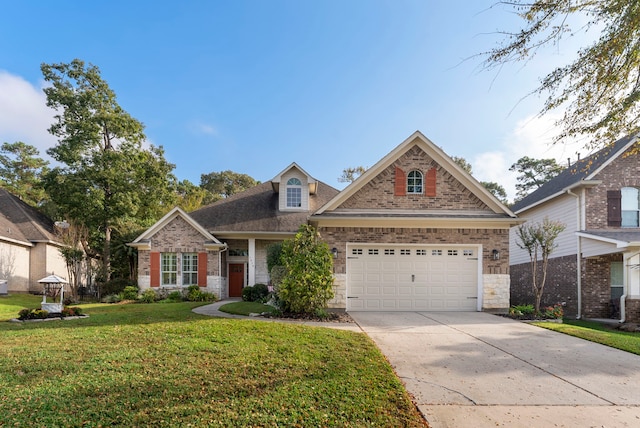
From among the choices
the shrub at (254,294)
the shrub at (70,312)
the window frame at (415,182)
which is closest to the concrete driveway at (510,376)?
the window frame at (415,182)

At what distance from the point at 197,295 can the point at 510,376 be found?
1321cm

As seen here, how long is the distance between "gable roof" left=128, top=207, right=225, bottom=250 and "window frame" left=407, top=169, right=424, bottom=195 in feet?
29.5

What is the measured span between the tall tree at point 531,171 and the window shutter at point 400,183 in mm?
28678

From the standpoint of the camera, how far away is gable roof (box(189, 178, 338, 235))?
1678 cm

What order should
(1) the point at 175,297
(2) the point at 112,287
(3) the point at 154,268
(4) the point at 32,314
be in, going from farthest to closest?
(2) the point at 112,287 → (3) the point at 154,268 → (1) the point at 175,297 → (4) the point at 32,314

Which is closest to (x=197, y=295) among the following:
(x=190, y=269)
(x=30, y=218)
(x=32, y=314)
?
(x=190, y=269)

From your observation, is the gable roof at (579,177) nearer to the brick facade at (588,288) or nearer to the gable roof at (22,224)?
the brick facade at (588,288)

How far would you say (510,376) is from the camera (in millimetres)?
5180

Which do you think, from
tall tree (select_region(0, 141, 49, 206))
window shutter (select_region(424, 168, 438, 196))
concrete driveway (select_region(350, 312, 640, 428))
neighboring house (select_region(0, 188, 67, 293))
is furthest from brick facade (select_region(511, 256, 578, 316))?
tall tree (select_region(0, 141, 49, 206))

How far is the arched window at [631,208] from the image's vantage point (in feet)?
46.4

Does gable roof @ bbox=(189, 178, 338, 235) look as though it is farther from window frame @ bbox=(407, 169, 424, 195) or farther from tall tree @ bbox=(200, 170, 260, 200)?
tall tree @ bbox=(200, 170, 260, 200)

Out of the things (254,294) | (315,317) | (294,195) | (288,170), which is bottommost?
(254,294)

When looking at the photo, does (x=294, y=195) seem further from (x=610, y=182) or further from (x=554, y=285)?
(x=610, y=182)

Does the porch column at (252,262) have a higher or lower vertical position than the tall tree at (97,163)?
lower
